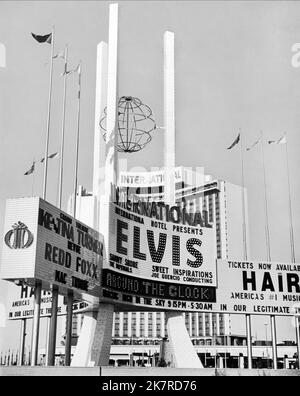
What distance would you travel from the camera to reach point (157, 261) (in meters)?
46.0

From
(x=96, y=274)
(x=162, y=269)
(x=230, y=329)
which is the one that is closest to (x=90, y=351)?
(x=96, y=274)

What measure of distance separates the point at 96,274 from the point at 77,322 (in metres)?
138

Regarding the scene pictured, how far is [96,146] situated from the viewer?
50969 millimetres

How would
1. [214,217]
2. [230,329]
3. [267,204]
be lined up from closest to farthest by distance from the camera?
[267,204]
[230,329]
[214,217]

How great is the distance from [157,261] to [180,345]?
812 centimetres

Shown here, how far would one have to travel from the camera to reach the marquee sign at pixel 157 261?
41938 mm

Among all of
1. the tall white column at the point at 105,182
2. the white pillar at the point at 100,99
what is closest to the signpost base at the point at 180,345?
the tall white column at the point at 105,182

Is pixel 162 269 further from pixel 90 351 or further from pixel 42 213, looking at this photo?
pixel 42 213

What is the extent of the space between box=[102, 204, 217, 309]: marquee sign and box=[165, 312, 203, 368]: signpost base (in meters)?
1.82

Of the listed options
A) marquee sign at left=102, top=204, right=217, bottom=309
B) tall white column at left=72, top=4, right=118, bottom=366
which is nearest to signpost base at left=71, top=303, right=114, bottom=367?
tall white column at left=72, top=4, right=118, bottom=366

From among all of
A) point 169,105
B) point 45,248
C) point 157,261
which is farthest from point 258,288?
point 45,248

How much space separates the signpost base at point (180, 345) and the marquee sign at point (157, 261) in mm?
1815

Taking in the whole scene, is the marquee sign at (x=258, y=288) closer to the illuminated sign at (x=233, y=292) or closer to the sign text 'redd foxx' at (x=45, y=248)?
the illuminated sign at (x=233, y=292)

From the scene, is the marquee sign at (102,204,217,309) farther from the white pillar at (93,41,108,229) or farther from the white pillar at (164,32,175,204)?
the white pillar at (164,32,175,204)
